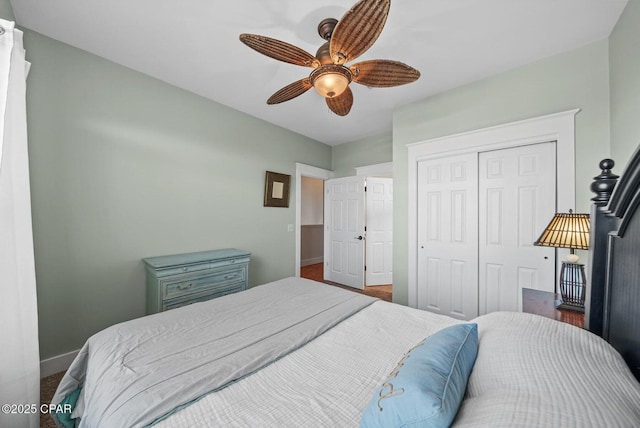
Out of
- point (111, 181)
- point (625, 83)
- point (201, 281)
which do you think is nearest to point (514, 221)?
point (625, 83)

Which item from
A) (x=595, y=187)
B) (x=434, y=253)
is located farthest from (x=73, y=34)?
(x=434, y=253)

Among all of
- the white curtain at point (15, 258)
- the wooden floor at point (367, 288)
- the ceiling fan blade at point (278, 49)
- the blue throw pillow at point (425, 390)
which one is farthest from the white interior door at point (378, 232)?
the white curtain at point (15, 258)

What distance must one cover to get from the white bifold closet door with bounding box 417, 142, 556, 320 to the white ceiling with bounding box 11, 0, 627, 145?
0.86 metres

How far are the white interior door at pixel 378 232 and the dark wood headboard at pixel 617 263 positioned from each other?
3.13 meters

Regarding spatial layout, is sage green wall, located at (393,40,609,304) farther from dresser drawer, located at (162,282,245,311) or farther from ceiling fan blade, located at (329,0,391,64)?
dresser drawer, located at (162,282,245,311)

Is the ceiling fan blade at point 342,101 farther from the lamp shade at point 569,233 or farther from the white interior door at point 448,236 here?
the lamp shade at point 569,233

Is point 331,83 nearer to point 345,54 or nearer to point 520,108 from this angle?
point 345,54

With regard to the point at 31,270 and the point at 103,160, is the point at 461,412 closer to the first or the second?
the point at 31,270

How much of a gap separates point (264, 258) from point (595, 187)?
328 centimetres

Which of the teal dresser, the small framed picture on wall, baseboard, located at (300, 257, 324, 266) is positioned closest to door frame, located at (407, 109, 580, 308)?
the small framed picture on wall

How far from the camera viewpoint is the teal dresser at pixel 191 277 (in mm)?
2195

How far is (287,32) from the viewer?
5.89 feet

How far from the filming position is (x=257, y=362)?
3.44 feet

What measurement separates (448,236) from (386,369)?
6.74 feet
